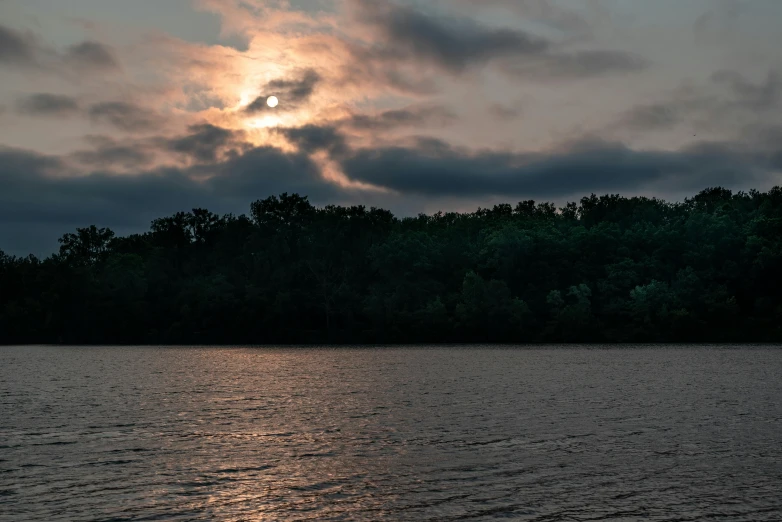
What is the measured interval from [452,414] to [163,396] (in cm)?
3189

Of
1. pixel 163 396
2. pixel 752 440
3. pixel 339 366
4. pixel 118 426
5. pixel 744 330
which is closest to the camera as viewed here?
pixel 752 440

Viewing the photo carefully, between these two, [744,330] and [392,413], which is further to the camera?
[744,330]

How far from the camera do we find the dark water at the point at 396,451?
98.1ft

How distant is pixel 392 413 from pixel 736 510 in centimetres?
3301

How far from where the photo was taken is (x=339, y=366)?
399 feet

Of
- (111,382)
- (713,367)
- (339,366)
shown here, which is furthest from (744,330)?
(111,382)

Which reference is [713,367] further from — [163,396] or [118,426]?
[118,426]

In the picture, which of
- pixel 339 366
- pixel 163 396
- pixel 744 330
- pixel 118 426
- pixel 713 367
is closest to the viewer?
pixel 118 426

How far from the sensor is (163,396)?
75.1 meters

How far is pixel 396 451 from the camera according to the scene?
4194cm

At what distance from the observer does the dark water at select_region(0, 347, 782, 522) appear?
29891 mm

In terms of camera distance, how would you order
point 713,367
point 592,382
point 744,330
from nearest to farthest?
point 592,382, point 713,367, point 744,330

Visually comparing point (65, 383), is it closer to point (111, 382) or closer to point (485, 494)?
point (111, 382)

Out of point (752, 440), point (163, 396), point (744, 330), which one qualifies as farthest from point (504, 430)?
point (744, 330)
